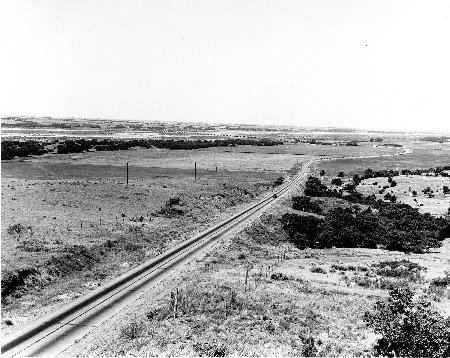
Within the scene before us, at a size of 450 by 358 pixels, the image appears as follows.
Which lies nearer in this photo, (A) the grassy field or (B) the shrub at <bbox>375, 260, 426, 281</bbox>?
(A) the grassy field

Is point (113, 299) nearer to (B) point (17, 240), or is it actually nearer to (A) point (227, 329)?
(A) point (227, 329)

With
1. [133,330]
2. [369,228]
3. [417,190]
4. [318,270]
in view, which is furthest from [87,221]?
[417,190]

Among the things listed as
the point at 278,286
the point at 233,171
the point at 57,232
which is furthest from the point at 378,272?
the point at 233,171

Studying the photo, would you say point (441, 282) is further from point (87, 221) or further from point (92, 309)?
point (87, 221)

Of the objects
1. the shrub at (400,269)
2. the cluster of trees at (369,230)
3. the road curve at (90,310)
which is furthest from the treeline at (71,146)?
the shrub at (400,269)

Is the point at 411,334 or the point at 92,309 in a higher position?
the point at 411,334

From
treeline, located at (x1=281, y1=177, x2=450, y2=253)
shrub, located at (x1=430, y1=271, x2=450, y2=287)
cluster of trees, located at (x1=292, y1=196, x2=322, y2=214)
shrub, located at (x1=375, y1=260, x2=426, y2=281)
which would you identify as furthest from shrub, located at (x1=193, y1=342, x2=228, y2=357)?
cluster of trees, located at (x1=292, y1=196, x2=322, y2=214)

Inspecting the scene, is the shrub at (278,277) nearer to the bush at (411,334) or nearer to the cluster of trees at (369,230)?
the bush at (411,334)

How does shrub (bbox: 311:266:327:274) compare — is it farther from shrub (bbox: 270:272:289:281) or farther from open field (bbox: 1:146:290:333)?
open field (bbox: 1:146:290:333)
